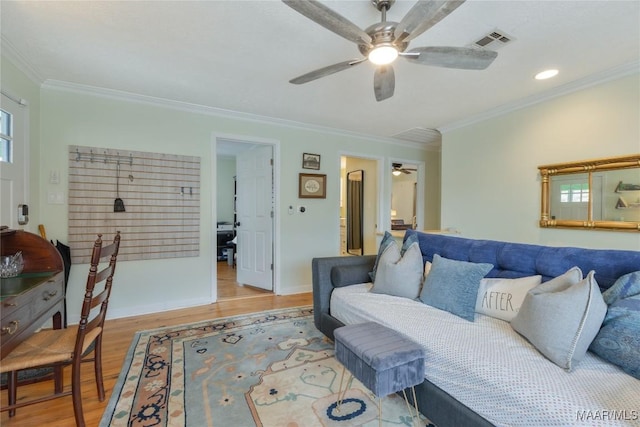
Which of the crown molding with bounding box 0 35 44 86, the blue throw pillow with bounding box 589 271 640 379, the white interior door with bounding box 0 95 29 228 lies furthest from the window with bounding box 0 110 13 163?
the blue throw pillow with bounding box 589 271 640 379

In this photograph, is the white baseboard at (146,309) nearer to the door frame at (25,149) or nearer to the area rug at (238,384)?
the area rug at (238,384)

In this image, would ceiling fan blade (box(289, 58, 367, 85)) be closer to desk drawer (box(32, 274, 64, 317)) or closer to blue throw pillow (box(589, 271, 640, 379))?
blue throw pillow (box(589, 271, 640, 379))

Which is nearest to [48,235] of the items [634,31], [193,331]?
[193,331]

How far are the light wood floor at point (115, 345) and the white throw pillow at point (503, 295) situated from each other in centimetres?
215

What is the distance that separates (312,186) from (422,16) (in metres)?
2.87

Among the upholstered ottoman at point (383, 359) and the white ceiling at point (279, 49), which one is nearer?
the upholstered ottoman at point (383, 359)

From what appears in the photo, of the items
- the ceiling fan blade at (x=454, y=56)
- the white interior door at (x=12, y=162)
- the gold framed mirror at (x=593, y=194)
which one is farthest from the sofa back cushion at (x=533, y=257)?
the white interior door at (x=12, y=162)

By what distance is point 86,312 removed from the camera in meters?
1.34

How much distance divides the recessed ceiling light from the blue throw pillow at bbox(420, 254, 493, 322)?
1956 mm

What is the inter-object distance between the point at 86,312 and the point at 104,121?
95.2 inches

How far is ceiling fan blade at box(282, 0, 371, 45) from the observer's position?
1.25 meters

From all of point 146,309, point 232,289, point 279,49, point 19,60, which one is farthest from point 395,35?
point 232,289

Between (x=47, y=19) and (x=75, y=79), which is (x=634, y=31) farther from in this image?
(x=75, y=79)

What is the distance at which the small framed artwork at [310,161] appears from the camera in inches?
159
